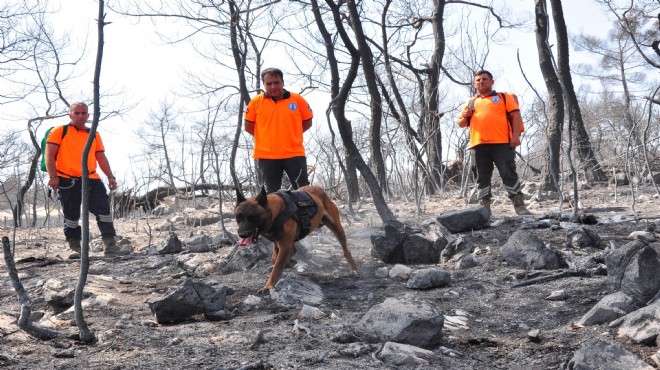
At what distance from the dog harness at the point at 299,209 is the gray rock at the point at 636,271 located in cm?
236

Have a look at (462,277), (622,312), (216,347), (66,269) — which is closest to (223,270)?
(66,269)

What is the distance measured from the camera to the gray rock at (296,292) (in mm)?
4259

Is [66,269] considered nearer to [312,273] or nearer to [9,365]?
[312,273]

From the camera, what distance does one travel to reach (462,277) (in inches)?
194

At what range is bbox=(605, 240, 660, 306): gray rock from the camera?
345cm

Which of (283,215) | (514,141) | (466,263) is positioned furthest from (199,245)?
(514,141)

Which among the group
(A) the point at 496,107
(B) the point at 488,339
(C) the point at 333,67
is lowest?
(B) the point at 488,339

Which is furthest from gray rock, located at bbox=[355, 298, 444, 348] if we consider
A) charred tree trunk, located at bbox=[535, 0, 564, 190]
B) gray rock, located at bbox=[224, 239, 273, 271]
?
charred tree trunk, located at bbox=[535, 0, 564, 190]

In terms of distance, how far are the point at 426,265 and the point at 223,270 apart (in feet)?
6.10

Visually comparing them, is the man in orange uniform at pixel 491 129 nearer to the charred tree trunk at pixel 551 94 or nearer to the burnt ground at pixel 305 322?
the burnt ground at pixel 305 322

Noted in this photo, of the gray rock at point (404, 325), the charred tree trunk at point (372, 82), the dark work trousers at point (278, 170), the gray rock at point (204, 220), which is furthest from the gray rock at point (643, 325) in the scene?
the gray rock at point (204, 220)

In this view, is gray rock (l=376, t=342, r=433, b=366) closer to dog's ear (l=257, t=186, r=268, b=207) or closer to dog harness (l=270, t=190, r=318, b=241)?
dog's ear (l=257, t=186, r=268, b=207)

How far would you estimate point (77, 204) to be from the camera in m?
7.42

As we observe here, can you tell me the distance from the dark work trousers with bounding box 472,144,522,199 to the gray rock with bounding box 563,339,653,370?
5128mm
